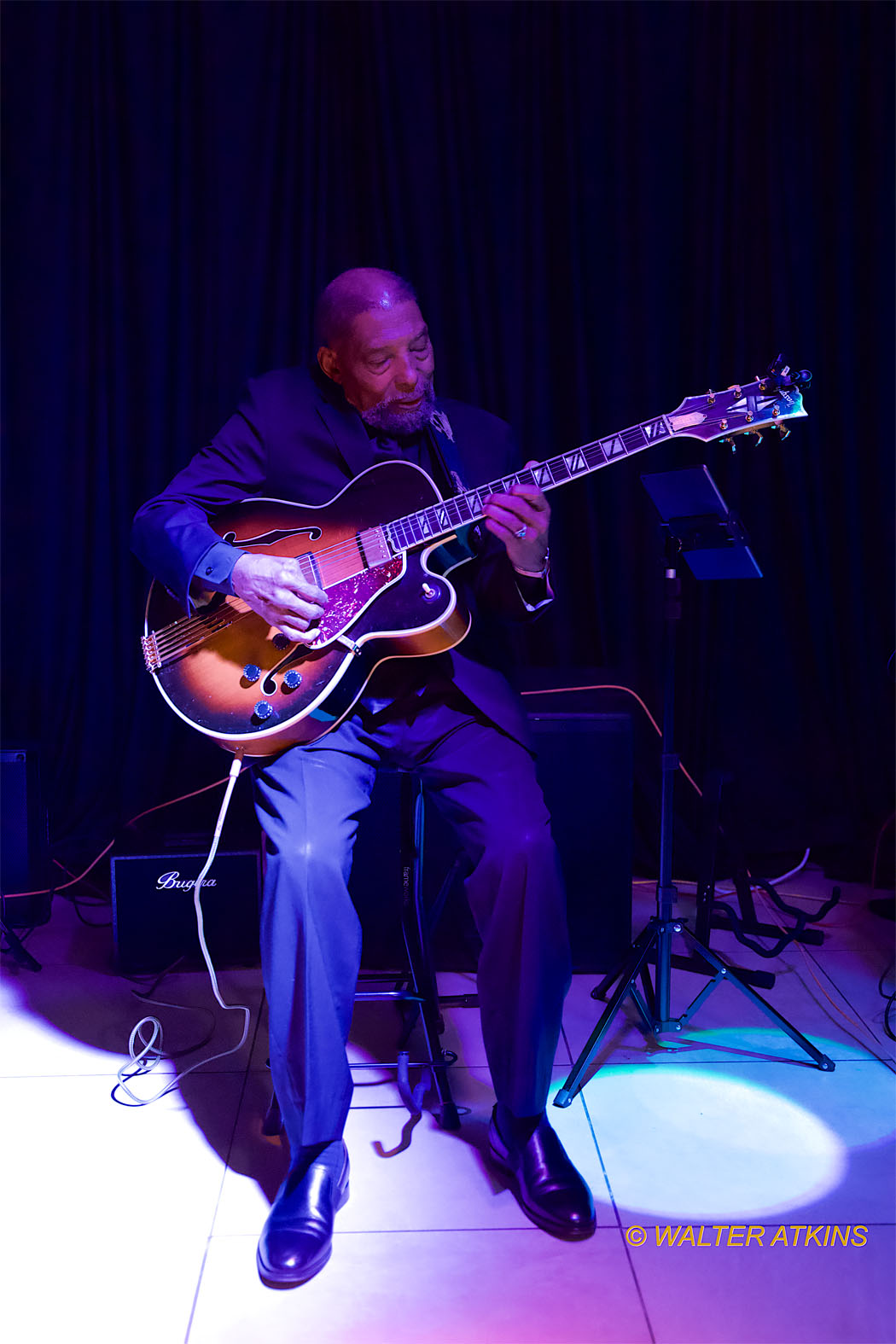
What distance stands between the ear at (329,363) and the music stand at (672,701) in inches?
25.7

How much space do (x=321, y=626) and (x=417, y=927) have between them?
594 millimetres

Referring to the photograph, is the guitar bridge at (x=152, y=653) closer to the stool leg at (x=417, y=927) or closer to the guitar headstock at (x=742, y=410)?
the stool leg at (x=417, y=927)

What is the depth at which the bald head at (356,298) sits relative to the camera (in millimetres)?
1993

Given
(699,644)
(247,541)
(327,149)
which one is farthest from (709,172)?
(247,541)

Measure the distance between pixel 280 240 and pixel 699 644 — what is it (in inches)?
67.6

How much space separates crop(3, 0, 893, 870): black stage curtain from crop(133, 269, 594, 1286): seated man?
41.4 inches

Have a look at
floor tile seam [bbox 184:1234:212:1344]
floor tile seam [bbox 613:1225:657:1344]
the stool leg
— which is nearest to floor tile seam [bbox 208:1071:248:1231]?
floor tile seam [bbox 184:1234:212:1344]

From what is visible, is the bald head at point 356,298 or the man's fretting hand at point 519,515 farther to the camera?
the bald head at point 356,298

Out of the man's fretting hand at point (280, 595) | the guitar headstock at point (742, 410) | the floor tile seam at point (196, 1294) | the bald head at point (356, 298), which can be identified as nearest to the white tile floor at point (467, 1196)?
the floor tile seam at point (196, 1294)

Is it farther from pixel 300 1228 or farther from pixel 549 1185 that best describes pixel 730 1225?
pixel 300 1228

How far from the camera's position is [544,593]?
193 centimetres

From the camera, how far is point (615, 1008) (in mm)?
2031

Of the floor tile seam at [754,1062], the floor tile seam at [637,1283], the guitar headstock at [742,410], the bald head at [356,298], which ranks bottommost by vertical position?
the floor tile seam at [754,1062]

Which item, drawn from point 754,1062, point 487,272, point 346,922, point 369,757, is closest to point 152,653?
point 369,757
